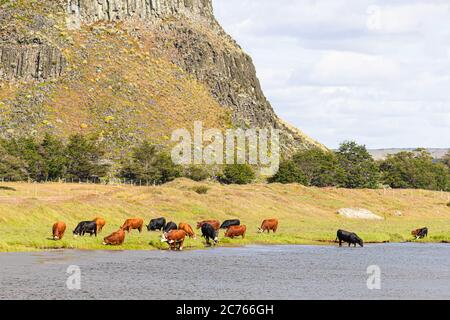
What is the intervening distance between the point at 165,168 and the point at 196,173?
7.63 metres

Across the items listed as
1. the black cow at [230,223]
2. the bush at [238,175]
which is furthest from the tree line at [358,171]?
the black cow at [230,223]

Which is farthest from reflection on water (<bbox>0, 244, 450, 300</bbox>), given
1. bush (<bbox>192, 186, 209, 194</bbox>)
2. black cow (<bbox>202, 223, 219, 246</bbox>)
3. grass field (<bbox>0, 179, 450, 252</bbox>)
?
bush (<bbox>192, 186, 209, 194</bbox>)

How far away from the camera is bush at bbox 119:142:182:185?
133 m

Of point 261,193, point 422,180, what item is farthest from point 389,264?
point 422,180

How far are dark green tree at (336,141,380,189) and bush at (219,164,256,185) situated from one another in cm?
2119

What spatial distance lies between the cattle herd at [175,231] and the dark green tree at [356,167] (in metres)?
92.2

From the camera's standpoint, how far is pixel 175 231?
158 feet

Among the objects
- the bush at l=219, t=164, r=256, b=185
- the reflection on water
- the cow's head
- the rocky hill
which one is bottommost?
the reflection on water

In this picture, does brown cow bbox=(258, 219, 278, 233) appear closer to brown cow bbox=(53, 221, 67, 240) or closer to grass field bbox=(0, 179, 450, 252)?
grass field bbox=(0, 179, 450, 252)

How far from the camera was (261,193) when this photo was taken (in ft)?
301

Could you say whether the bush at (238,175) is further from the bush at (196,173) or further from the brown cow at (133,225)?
the brown cow at (133,225)

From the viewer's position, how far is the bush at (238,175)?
453 ft

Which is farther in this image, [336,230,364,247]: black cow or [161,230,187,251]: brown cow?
[336,230,364,247]: black cow

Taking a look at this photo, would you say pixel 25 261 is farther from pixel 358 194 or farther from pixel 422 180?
pixel 422 180
